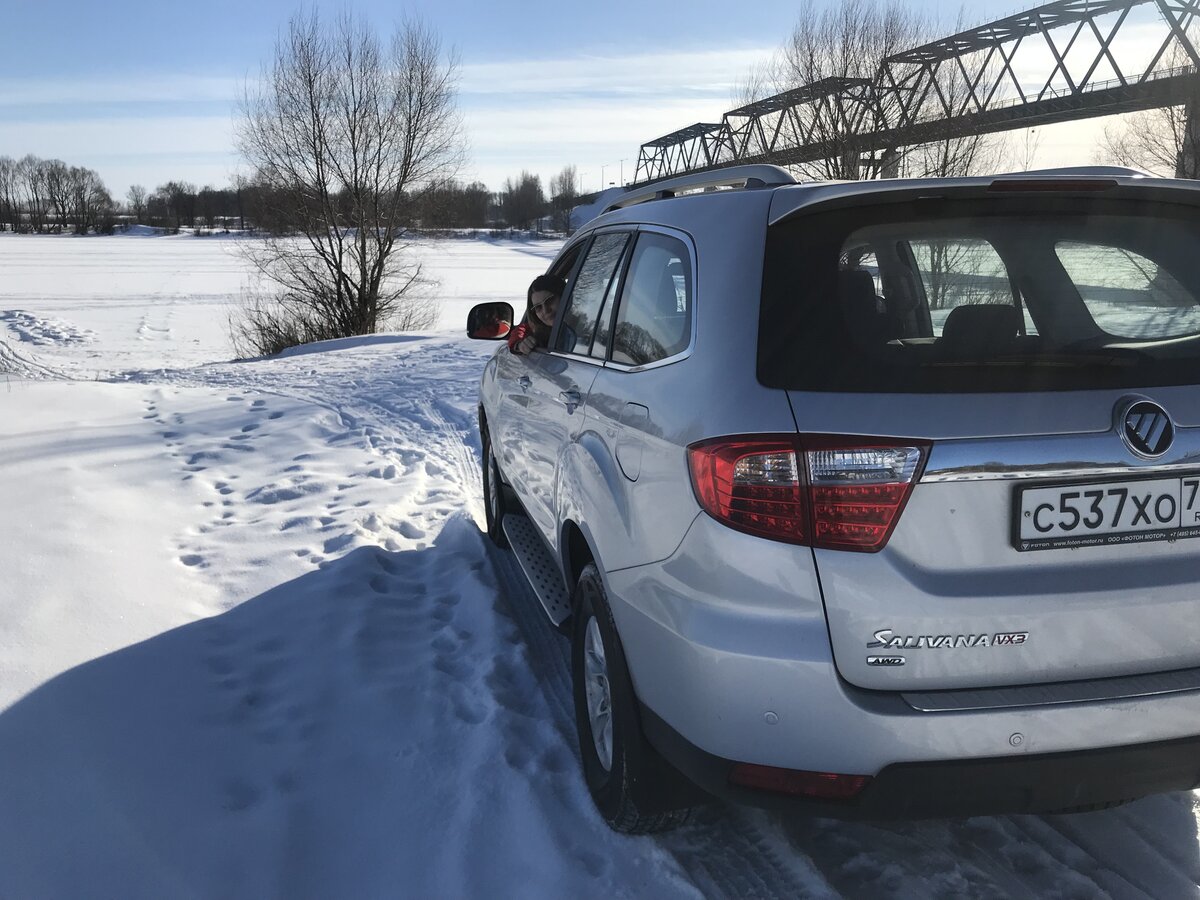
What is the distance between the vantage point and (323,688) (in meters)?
3.54

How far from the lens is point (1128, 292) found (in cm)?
258

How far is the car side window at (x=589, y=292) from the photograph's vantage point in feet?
10.5

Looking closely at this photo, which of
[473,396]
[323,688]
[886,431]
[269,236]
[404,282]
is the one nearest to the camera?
[886,431]

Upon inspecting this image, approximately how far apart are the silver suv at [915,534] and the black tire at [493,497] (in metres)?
2.84

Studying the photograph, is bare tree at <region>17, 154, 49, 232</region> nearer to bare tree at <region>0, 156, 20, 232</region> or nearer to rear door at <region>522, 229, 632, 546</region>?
bare tree at <region>0, 156, 20, 232</region>

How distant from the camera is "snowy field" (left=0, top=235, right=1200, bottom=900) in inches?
98.9

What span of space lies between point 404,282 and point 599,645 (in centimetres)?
2501

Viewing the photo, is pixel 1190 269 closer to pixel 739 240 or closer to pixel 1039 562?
pixel 1039 562

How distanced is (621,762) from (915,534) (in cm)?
108

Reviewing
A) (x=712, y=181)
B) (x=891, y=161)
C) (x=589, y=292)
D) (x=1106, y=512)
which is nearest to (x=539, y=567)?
(x=589, y=292)

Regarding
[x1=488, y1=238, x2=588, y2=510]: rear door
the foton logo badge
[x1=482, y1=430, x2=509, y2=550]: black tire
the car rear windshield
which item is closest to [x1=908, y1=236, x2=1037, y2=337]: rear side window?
the car rear windshield

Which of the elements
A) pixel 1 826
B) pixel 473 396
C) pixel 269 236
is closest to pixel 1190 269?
pixel 1 826

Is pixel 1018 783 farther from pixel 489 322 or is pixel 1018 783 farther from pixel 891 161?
pixel 891 161

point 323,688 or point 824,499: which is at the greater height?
point 824,499
